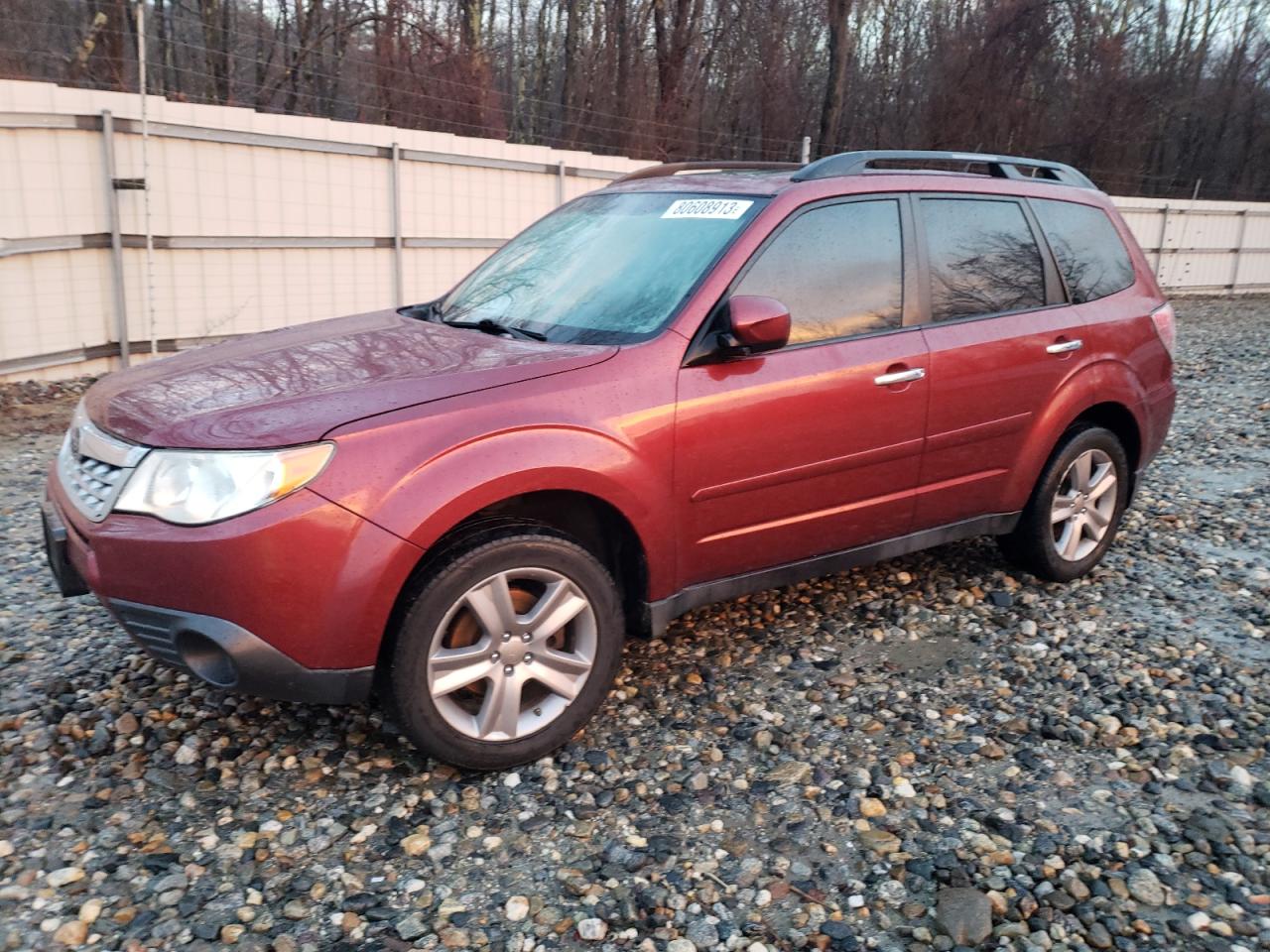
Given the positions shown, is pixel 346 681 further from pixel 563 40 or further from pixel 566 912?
pixel 563 40

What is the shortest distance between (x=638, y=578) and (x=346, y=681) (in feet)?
3.32

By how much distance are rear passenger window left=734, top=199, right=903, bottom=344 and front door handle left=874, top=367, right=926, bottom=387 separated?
0.62ft

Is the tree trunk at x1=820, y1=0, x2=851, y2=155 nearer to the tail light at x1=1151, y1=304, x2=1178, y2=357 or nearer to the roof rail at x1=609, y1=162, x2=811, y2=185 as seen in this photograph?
the tail light at x1=1151, y1=304, x2=1178, y2=357

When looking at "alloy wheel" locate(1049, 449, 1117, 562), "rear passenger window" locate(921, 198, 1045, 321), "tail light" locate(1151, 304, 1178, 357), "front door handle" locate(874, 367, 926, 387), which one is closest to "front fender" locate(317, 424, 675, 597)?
"front door handle" locate(874, 367, 926, 387)

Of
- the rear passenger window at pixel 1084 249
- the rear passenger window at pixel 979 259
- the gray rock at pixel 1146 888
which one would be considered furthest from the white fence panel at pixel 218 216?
the gray rock at pixel 1146 888

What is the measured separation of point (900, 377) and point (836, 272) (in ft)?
1.50

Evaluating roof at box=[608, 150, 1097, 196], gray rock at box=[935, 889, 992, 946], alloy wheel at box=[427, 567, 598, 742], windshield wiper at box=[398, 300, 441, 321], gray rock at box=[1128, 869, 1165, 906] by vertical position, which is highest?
roof at box=[608, 150, 1097, 196]

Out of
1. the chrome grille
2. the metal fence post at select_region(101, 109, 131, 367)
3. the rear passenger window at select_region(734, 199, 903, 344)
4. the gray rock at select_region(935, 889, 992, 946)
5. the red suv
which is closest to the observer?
the gray rock at select_region(935, 889, 992, 946)

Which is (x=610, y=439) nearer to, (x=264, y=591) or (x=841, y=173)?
(x=264, y=591)

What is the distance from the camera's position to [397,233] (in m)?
10.8

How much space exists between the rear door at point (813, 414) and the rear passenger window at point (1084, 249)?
0.97 metres

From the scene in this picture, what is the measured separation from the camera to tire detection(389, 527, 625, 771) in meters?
2.91

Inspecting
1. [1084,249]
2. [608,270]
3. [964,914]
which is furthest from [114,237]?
[964,914]

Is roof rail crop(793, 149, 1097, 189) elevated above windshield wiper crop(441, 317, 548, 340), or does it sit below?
above
